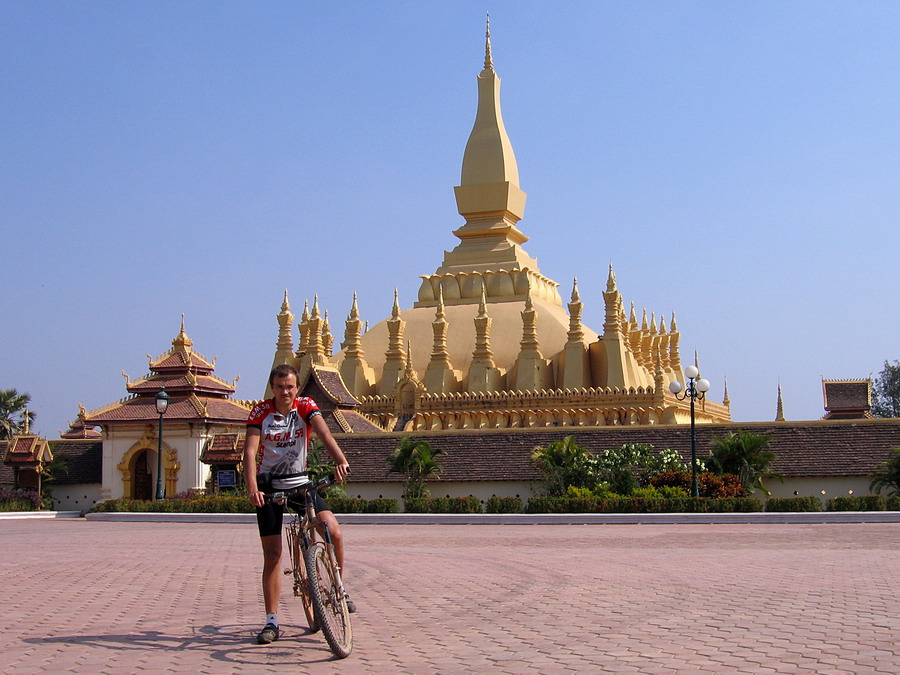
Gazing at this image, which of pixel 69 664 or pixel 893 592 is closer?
pixel 69 664

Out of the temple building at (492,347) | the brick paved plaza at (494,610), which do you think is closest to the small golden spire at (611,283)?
the temple building at (492,347)

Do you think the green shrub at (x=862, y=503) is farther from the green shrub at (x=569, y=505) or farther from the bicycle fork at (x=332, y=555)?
the bicycle fork at (x=332, y=555)

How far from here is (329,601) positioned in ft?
23.1

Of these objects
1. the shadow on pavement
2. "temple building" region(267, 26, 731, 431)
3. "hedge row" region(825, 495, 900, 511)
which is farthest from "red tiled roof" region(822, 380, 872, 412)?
the shadow on pavement

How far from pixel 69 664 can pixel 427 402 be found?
31036 mm

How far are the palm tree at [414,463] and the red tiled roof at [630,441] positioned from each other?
77 centimetres

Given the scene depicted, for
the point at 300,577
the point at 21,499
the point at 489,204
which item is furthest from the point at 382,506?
the point at 489,204

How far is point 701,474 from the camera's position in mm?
24922

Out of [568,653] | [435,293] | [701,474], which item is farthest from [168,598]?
[435,293]

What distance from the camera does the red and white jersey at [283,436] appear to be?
7.58 metres

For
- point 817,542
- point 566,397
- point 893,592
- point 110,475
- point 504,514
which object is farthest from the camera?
point 566,397

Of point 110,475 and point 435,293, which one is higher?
point 435,293

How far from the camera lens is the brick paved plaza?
6.73 m

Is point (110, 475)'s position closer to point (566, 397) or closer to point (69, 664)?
point (566, 397)
